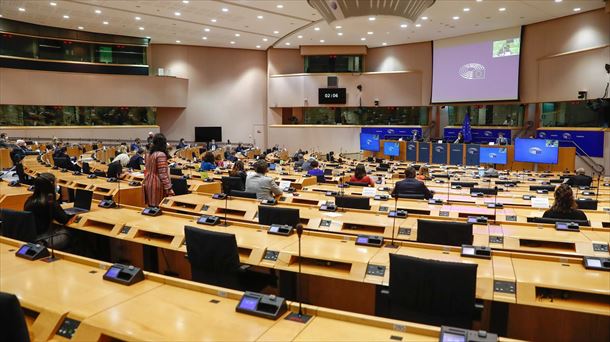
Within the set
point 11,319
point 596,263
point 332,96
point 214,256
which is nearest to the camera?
point 11,319

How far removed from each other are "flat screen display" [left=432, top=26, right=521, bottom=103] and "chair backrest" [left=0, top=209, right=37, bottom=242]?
1716cm

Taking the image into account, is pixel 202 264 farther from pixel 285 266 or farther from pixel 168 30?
pixel 168 30

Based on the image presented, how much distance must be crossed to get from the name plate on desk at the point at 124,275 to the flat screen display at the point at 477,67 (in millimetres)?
17319

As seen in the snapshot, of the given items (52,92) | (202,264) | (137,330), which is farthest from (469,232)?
(52,92)

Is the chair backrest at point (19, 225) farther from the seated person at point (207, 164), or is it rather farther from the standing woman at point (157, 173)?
the seated person at point (207, 164)

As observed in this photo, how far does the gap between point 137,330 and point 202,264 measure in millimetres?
1296

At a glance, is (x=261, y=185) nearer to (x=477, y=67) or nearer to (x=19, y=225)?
(x=19, y=225)

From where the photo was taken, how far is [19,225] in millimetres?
4188

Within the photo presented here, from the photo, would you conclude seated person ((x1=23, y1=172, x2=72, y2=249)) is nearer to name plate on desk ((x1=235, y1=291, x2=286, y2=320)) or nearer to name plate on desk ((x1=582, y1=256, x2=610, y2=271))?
name plate on desk ((x1=235, y1=291, x2=286, y2=320))

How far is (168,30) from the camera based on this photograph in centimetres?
1878

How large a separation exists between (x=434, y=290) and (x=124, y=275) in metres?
1.99

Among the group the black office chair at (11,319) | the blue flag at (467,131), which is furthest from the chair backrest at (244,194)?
the blue flag at (467,131)

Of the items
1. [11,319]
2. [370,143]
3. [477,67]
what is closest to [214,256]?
[11,319]

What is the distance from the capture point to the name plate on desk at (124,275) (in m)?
2.85
